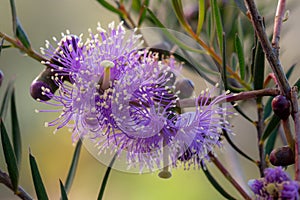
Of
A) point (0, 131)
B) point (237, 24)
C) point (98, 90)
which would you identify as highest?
point (237, 24)

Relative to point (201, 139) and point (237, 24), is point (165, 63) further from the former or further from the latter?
point (237, 24)

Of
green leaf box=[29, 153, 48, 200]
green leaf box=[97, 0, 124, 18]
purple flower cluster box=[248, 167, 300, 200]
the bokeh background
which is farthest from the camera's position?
the bokeh background

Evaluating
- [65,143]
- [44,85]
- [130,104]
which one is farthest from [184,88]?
[65,143]

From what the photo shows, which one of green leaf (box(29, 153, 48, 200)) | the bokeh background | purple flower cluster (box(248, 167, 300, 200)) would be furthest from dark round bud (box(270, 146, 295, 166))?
the bokeh background

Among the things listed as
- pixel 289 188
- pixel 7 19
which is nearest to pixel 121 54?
pixel 289 188

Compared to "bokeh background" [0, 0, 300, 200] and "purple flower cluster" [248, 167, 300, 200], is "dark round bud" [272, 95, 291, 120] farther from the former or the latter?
"bokeh background" [0, 0, 300, 200]

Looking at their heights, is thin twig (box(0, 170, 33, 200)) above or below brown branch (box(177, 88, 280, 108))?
below

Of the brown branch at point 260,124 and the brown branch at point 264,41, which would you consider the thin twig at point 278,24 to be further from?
the brown branch at point 260,124

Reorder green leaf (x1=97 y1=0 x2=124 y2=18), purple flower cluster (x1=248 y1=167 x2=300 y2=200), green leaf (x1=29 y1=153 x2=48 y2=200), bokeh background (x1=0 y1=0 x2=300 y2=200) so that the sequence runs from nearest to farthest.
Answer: purple flower cluster (x1=248 y1=167 x2=300 y2=200)
green leaf (x1=29 y1=153 x2=48 y2=200)
green leaf (x1=97 y1=0 x2=124 y2=18)
bokeh background (x1=0 y1=0 x2=300 y2=200)
